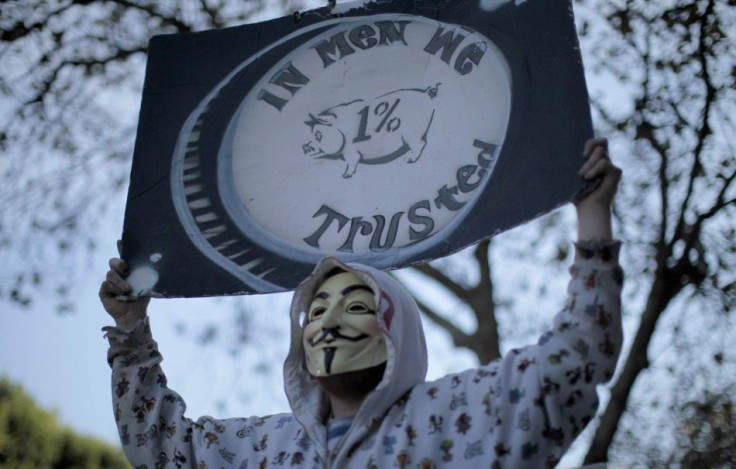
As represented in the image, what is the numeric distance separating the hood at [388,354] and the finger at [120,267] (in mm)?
652

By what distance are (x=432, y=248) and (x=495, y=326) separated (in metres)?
4.16

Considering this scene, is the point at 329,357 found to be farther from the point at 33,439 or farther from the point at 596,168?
the point at 33,439

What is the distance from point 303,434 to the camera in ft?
11.1

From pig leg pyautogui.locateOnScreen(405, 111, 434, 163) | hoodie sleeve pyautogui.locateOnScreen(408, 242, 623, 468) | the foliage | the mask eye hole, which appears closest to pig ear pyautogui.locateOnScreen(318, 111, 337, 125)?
pig leg pyautogui.locateOnScreen(405, 111, 434, 163)

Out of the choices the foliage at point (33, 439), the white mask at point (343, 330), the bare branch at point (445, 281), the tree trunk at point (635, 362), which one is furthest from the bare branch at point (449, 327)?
the white mask at point (343, 330)

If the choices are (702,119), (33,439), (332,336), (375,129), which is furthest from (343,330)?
(33,439)

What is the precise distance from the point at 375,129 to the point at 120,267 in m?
0.97

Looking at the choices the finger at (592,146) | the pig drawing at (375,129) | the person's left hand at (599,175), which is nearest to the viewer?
the person's left hand at (599,175)

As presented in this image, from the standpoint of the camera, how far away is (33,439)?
956 cm

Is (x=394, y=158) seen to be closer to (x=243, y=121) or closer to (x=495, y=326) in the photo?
(x=243, y=121)

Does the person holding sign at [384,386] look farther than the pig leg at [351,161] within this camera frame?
No

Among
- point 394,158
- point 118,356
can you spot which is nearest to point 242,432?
point 118,356

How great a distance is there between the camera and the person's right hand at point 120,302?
371 cm

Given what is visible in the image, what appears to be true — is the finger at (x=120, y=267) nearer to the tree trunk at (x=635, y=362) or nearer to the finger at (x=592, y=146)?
the finger at (x=592, y=146)
